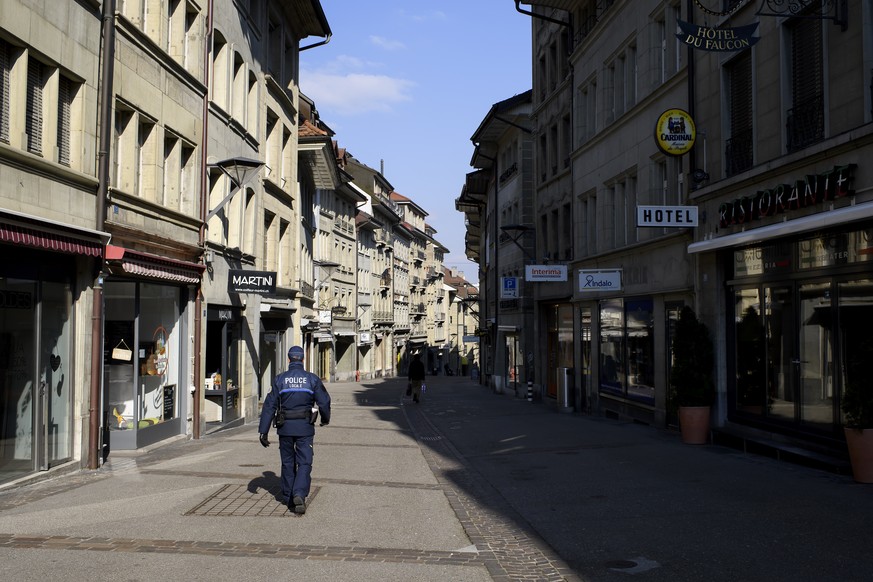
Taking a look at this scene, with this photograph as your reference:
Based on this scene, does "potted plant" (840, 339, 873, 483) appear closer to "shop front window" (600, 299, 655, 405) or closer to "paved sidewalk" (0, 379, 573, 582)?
"paved sidewalk" (0, 379, 573, 582)

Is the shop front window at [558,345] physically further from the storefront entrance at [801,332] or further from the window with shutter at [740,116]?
the window with shutter at [740,116]

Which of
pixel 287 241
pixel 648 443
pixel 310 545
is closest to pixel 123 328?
pixel 310 545

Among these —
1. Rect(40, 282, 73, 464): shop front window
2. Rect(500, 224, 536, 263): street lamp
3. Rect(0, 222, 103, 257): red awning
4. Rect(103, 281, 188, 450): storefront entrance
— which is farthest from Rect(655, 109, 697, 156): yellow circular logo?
Rect(500, 224, 536, 263): street lamp

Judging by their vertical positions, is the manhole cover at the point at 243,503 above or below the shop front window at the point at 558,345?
below

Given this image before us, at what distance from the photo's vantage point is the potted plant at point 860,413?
1025cm

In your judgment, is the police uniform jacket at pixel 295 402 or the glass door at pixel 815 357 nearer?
the police uniform jacket at pixel 295 402

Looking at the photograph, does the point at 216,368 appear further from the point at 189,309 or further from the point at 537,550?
the point at 537,550

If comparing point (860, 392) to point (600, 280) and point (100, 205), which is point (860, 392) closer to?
point (100, 205)

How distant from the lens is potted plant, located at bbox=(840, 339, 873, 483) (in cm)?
1025

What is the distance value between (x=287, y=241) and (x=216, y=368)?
8308 mm

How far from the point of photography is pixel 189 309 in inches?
704

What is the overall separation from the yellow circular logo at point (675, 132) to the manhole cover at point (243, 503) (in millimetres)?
8947

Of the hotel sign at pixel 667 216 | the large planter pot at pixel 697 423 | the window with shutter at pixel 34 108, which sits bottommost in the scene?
the large planter pot at pixel 697 423

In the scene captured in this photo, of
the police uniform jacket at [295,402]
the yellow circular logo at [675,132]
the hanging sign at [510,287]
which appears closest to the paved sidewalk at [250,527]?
the police uniform jacket at [295,402]
